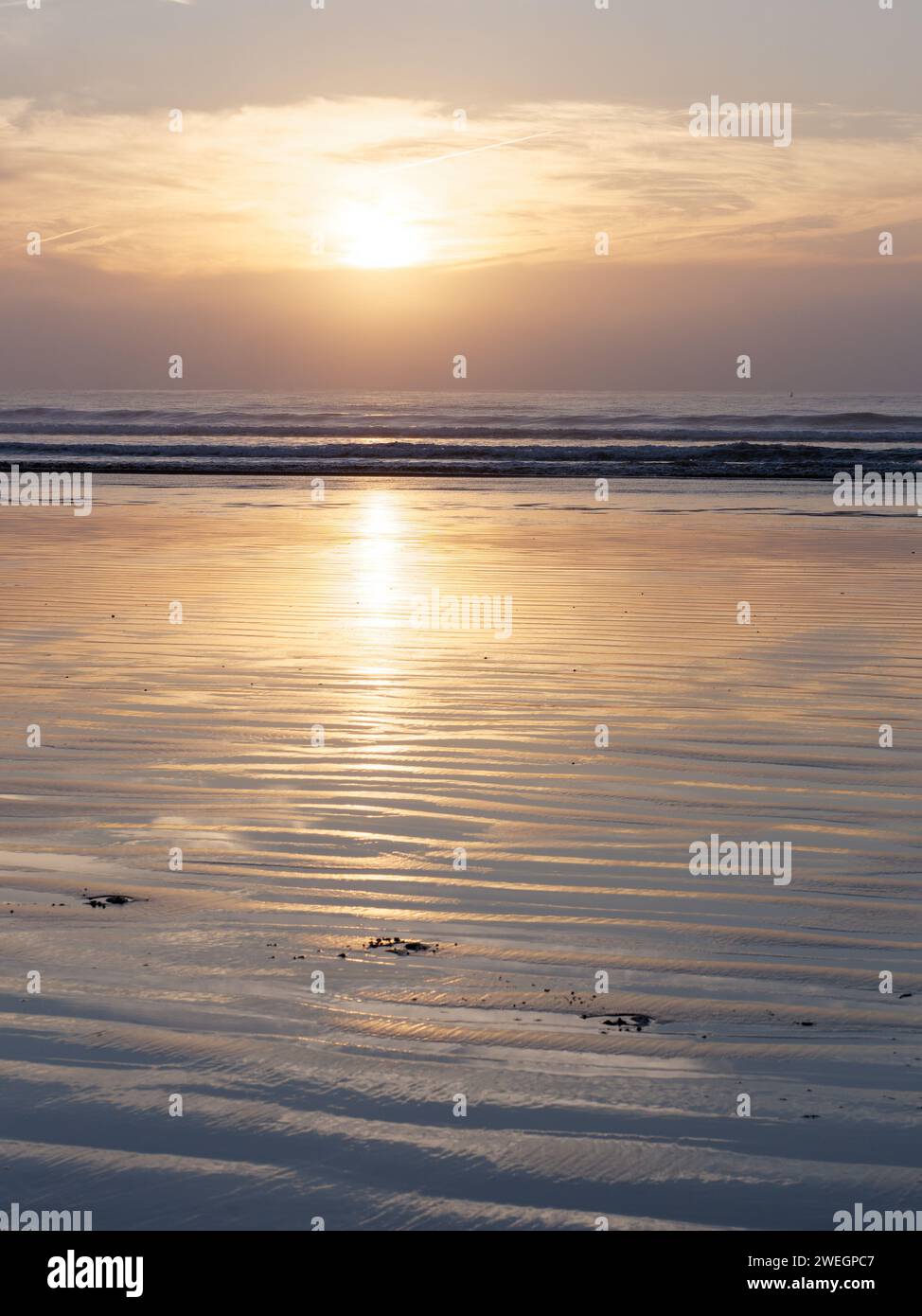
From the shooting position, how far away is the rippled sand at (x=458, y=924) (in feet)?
10.5

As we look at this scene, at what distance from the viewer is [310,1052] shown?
3.75 meters

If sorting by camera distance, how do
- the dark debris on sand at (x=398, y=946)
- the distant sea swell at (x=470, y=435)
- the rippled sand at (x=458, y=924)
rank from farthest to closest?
1. the distant sea swell at (x=470, y=435)
2. the dark debris on sand at (x=398, y=946)
3. the rippled sand at (x=458, y=924)

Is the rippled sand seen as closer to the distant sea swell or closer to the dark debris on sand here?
the dark debris on sand

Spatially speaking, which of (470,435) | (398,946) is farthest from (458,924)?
(470,435)

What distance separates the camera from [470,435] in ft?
161

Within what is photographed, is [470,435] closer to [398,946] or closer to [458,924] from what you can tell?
[458,924]

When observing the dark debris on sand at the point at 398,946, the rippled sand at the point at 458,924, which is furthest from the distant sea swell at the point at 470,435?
the dark debris on sand at the point at 398,946

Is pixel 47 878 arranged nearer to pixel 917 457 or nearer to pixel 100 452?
pixel 917 457

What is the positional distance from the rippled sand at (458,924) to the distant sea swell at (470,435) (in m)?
23.5

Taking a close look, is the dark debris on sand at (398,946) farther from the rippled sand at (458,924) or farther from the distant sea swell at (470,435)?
the distant sea swell at (470,435)

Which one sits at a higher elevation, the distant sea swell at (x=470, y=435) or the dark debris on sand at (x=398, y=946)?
the distant sea swell at (x=470, y=435)

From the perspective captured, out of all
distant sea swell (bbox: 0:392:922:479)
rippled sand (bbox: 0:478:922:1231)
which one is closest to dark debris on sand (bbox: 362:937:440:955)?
rippled sand (bbox: 0:478:922:1231)

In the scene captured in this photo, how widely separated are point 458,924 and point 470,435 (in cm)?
4541
